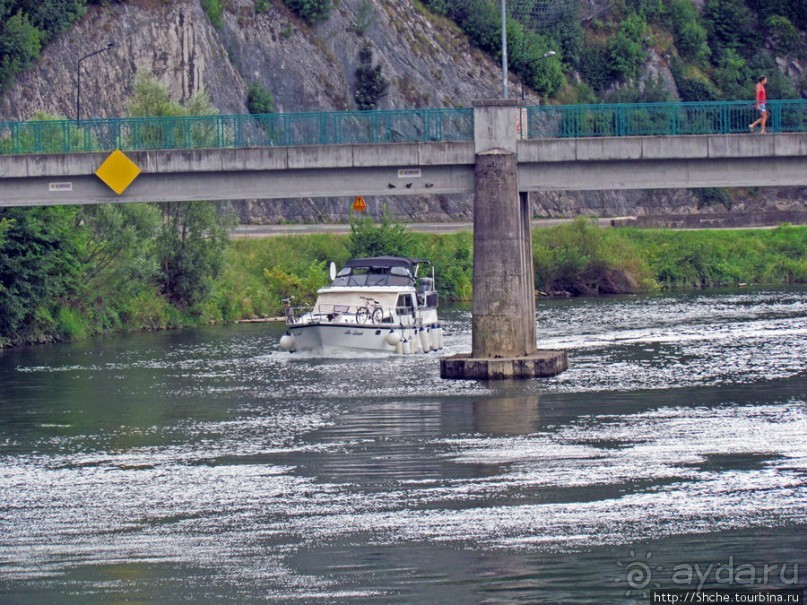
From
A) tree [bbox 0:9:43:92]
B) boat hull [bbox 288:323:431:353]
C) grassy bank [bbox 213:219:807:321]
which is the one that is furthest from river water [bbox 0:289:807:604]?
tree [bbox 0:9:43:92]

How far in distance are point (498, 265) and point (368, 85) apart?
55.7m

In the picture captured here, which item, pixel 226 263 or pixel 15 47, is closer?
pixel 226 263

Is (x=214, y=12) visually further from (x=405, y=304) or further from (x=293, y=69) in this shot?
(x=405, y=304)

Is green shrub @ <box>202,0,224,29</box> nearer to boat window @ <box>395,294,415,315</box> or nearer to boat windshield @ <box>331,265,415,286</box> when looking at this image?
boat windshield @ <box>331,265,415,286</box>

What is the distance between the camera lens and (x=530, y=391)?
36.7 m

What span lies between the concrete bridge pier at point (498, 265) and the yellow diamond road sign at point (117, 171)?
31.3 ft

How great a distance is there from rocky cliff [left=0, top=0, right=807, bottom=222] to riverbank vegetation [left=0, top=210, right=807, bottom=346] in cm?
1021

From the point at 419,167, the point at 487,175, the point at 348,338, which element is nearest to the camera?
the point at 487,175

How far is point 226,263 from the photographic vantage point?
67.1m

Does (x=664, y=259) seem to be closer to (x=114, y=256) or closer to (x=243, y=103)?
(x=243, y=103)

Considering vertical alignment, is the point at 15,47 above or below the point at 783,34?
below

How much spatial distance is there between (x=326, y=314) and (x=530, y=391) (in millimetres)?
13226

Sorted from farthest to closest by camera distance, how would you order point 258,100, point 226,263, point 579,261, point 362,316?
point 258,100 → point 579,261 → point 226,263 → point 362,316

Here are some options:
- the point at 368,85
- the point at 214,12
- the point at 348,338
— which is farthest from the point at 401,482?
the point at 368,85
